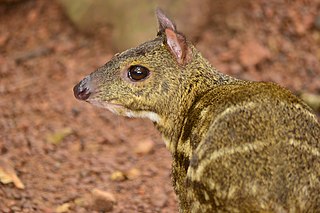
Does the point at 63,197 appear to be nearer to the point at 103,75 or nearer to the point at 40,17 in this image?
the point at 103,75

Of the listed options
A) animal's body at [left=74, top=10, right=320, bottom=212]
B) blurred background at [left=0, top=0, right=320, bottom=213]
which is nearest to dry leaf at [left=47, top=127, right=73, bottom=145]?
blurred background at [left=0, top=0, right=320, bottom=213]

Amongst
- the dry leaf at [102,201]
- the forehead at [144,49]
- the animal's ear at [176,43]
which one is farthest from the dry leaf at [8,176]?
the animal's ear at [176,43]

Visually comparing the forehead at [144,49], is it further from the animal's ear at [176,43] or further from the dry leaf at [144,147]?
the dry leaf at [144,147]

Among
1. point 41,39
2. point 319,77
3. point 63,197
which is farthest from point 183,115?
point 41,39

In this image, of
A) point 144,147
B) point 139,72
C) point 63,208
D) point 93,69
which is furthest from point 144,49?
point 93,69

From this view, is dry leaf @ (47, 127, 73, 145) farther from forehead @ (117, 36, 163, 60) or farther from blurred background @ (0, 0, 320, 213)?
forehead @ (117, 36, 163, 60)

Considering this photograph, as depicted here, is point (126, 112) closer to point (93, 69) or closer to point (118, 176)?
point (118, 176)

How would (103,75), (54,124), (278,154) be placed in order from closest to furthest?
(278,154)
(103,75)
(54,124)

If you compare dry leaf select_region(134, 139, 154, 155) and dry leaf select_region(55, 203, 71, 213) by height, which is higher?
dry leaf select_region(134, 139, 154, 155)
